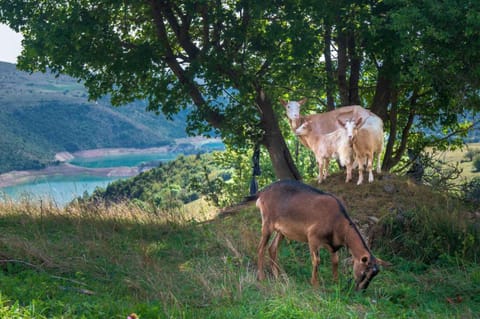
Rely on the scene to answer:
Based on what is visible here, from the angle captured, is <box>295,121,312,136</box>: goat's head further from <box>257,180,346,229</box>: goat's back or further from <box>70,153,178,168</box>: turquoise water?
<box>70,153,178,168</box>: turquoise water

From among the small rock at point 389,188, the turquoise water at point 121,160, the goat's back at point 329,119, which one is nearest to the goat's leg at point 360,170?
the small rock at point 389,188

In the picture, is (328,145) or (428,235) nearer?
(428,235)

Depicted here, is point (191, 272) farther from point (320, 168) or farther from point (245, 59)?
point (245, 59)

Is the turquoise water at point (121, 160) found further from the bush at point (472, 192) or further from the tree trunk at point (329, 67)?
the bush at point (472, 192)

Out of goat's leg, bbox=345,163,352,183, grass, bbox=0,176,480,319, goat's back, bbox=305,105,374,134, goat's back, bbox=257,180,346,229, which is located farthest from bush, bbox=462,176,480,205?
goat's back, bbox=257,180,346,229

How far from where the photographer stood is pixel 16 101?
12631 cm

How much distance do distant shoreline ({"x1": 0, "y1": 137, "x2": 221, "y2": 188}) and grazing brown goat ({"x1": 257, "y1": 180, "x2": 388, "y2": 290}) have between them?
7222cm

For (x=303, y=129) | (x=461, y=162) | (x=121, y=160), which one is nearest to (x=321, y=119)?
(x=303, y=129)

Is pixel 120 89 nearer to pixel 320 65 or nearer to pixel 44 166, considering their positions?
pixel 320 65

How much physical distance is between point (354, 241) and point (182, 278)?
2.56 meters

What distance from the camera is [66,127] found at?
116500 millimetres

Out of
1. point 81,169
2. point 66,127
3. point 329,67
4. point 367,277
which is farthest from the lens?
point 66,127

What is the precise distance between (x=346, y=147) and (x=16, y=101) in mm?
124555

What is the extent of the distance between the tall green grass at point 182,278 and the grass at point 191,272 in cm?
2
